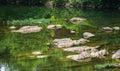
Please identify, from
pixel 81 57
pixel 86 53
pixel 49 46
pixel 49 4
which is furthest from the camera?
pixel 49 4

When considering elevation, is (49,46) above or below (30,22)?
above

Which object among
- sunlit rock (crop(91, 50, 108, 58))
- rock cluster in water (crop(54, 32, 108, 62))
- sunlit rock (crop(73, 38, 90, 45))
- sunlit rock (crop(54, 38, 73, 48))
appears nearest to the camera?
rock cluster in water (crop(54, 32, 108, 62))

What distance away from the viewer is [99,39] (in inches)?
1347

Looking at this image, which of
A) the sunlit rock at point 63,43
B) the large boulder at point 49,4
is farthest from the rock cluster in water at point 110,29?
the large boulder at point 49,4

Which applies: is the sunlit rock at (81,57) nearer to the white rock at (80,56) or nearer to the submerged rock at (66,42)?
the white rock at (80,56)

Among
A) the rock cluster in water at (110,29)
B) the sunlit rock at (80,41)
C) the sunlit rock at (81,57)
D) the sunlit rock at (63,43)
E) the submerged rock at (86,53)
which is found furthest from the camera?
the rock cluster in water at (110,29)

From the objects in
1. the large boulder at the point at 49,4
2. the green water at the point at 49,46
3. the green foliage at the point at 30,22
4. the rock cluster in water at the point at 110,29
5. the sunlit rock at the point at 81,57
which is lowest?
the large boulder at the point at 49,4

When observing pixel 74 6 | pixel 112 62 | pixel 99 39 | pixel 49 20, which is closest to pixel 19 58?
pixel 112 62

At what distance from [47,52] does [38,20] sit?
20331mm

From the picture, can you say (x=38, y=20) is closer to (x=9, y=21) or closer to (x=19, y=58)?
(x=9, y=21)

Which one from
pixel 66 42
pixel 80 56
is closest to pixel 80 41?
pixel 66 42

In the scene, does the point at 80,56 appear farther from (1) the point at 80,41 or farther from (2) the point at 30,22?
(2) the point at 30,22

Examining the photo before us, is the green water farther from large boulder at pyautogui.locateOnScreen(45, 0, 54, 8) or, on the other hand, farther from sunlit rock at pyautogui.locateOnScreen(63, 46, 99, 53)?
large boulder at pyautogui.locateOnScreen(45, 0, 54, 8)

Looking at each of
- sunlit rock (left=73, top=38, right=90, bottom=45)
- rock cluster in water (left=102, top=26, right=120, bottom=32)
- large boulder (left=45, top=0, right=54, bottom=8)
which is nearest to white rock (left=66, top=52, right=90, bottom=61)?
sunlit rock (left=73, top=38, right=90, bottom=45)
